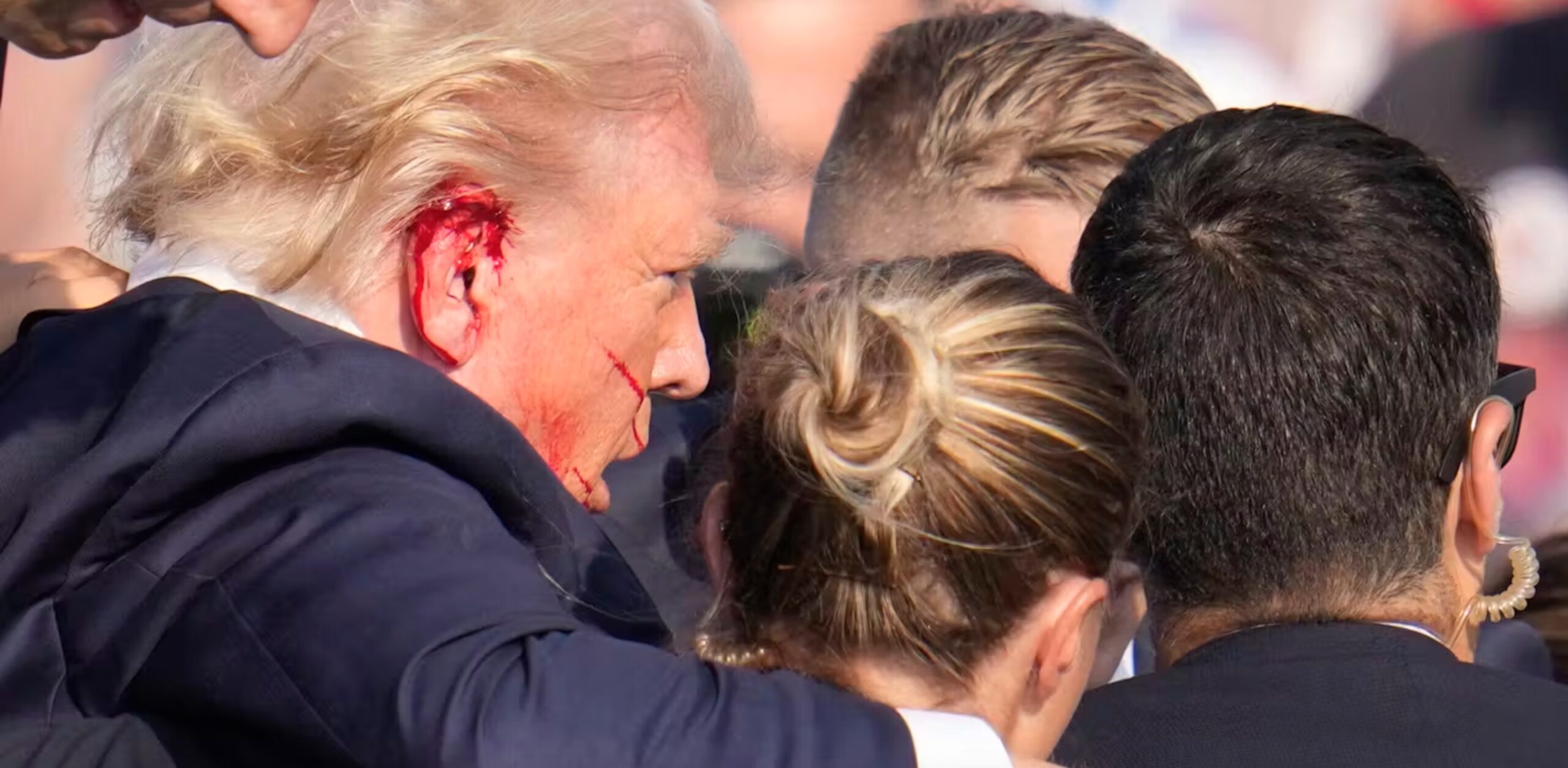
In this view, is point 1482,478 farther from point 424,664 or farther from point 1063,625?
point 424,664

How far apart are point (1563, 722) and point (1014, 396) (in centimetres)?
54

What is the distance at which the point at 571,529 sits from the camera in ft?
5.20

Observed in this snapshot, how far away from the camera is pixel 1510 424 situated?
1552mm

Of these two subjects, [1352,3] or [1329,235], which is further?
[1352,3]

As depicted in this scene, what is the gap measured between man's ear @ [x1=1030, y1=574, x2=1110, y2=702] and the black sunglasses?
1.06 ft

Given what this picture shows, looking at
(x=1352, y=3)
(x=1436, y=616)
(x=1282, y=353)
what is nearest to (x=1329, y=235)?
(x=1282, y=353)

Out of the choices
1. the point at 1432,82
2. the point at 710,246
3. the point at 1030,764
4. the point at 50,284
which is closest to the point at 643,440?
the point at 710,246

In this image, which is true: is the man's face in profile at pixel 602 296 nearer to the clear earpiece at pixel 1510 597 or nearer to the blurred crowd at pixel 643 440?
the blurred crowd at pixel 643 440

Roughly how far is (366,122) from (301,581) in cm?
56

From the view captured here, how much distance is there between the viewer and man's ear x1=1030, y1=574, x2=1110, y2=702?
1.40 m

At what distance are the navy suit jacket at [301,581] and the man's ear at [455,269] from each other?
224 mm

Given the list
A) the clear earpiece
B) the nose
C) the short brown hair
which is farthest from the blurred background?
the clear earpiece

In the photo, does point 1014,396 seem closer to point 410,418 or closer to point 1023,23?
point 410,418

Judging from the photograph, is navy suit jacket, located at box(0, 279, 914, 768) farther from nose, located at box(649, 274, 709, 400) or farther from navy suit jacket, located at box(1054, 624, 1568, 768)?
nose, located at box(649, 274, 709, 400)
